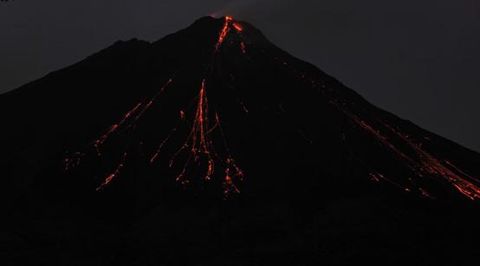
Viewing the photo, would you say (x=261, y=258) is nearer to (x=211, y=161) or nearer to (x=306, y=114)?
(x=211, y=161)

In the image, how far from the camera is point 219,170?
37.5m

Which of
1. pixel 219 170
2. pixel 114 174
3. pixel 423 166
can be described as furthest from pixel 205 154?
pixel 423 166

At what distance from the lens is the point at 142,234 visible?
3177 cm

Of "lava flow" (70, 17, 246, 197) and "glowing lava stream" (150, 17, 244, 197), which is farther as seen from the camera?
"lava flow" (70, 17, 246, 197)

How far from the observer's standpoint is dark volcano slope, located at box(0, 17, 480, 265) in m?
29.5

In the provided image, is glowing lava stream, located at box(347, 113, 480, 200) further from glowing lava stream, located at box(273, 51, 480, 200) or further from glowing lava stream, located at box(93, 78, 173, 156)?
glowing lava stream, located at box(93, 78, 173, 156)

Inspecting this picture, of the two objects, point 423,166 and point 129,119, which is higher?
point 423,166

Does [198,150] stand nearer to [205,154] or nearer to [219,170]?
[205,154]

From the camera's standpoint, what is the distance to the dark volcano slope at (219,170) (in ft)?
96.6

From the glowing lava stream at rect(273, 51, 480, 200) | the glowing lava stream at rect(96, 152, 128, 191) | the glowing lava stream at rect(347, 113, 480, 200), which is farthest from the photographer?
the glowing lava stream at rect(347, 113, 480, 200)

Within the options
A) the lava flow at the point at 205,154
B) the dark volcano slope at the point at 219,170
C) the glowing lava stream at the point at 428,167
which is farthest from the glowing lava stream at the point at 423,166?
the lava flow at the point at 205,154

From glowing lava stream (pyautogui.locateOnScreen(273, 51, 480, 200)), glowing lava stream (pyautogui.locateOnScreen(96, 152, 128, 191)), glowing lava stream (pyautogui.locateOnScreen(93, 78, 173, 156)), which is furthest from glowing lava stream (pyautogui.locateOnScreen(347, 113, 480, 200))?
glowing lava stream (pyautogui.locateOnScreen(96, 152, 128, 191))

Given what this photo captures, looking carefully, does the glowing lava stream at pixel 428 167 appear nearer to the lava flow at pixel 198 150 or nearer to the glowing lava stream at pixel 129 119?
the lava flow at pixel 198 150

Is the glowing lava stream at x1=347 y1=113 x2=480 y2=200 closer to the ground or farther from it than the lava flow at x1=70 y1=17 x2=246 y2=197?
farther from it
